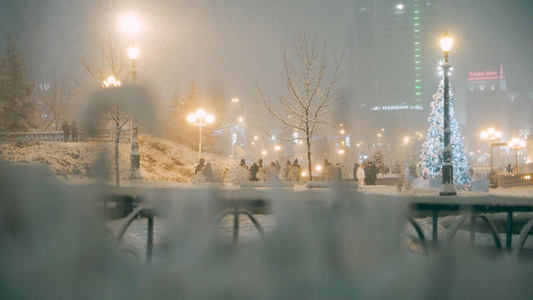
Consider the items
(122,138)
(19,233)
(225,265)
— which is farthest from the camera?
(122,138)

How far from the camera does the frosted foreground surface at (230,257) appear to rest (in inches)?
144

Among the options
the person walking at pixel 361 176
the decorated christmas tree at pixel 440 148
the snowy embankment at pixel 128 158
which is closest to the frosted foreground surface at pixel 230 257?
the snowy embankment at pixel 128 158

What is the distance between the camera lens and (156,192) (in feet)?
14.9

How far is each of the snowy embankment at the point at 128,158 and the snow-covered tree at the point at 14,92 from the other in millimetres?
16413

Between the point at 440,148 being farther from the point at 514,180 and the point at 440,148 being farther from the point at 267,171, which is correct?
the point at 267,171

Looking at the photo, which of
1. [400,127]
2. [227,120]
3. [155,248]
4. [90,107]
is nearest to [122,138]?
[90,107]

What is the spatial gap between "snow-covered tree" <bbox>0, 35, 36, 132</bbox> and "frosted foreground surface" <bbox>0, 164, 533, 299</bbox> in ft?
161

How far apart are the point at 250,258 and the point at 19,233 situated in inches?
70.6

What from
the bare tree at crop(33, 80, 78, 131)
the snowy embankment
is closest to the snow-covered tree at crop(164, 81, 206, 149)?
the bare tree at crop(33, 80, 78, 131)

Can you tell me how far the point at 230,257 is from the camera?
4.00m

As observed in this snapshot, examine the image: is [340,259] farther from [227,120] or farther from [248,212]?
[227,120]

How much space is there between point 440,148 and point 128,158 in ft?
68.2

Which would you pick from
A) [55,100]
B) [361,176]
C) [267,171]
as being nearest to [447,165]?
[267,171]

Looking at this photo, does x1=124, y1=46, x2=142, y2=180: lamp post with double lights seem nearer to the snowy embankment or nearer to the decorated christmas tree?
the snowy embankment
